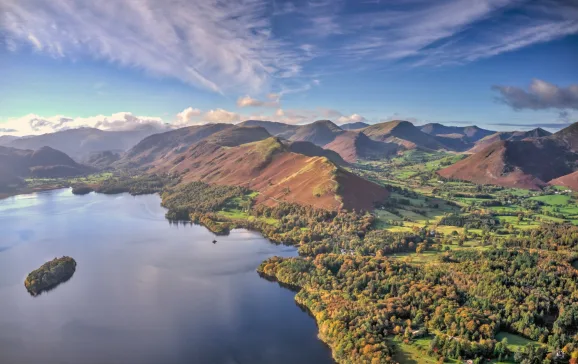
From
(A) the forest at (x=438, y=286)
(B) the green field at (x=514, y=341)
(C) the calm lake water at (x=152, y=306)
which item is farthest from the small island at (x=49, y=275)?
(B) the green field at (x=514, y=341)

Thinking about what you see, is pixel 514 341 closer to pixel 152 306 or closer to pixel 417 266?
pixel 417 266

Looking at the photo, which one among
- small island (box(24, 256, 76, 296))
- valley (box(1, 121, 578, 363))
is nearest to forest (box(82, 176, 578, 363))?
valley (box(1, 121, 578, 363))

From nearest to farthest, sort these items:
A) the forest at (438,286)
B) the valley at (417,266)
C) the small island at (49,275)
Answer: the forest at (438,286) → the valley at (417,266) → the small island at (49,275)

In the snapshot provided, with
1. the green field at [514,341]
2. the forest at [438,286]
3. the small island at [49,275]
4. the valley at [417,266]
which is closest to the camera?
the green field at [514,341]

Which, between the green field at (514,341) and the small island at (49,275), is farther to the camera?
the small island at (49,275)

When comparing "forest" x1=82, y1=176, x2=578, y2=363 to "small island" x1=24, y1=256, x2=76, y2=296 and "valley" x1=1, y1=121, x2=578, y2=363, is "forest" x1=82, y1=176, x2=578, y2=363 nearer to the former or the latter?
"valley" x1=1, y1=121, x2=578, y2=363

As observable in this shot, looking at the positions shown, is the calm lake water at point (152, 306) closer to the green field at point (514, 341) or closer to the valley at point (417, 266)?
the valley at point (417, 266)

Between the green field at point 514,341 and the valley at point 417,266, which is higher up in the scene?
the valley at point 417,266
